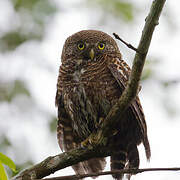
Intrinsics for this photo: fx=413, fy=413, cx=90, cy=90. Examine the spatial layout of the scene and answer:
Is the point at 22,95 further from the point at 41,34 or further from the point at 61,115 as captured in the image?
the point at 61,115

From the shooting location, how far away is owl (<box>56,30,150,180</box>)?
17.4 feet

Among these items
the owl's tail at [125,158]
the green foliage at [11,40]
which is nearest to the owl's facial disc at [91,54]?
the owl's tail at [125,158]

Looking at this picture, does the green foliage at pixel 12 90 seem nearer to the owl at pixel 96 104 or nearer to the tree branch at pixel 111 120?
the owl at pixel 96 104

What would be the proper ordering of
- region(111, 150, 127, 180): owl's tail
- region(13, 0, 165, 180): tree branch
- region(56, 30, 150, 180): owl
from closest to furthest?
region(13, 0, 165, 180): tree branch → region(56, 30, 150, 180): owl → region(111, 150, 127, 180): owl's tail

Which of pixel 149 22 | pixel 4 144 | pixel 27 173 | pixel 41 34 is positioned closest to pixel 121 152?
pixel 27 173

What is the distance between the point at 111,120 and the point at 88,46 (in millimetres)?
2179

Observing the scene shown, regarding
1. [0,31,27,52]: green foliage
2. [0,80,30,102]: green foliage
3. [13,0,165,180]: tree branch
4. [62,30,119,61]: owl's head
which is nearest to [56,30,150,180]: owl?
[62,30,119,61]: owl's head

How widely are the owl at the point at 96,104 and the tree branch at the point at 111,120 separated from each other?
0.48m

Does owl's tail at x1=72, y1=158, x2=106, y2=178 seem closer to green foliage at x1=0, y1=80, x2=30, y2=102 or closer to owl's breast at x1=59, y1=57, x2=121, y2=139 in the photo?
owl's breast at x1=59, y1=57, x2=121, y2=139

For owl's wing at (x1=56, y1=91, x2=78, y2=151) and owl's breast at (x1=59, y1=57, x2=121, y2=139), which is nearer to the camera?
owl's breast at (x1=59, y1=57, x2=121, y2=139)

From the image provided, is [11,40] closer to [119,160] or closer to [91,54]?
[91,54]

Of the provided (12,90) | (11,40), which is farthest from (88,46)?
(11,40)

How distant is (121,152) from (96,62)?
1294 millimetres

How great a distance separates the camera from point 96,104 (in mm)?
5410
